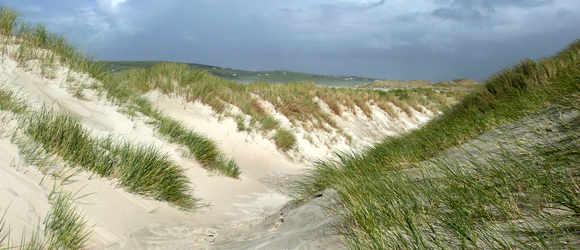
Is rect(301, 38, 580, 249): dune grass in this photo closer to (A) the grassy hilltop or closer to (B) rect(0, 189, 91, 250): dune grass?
(A) the grassy hilltop

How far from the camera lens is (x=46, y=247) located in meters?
2.76

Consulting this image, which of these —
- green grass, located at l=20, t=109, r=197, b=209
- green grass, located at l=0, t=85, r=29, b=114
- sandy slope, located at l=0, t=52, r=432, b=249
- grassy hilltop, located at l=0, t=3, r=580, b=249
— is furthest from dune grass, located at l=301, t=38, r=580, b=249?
green grass, located at l=0, t=85, r=29, b=114

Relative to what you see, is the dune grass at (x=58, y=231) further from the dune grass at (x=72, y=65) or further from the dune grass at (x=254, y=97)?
the dune grass at (x=254, y=97)

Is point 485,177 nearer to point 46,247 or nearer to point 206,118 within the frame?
point 46,247

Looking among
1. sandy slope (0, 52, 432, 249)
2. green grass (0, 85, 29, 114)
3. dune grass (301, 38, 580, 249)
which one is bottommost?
sandy slope (0, 52, 432, 249)

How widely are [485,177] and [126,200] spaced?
3.60 metres

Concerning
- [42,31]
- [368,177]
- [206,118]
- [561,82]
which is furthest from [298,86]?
[368,177]

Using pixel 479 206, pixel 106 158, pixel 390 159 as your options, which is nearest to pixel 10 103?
pixel 106 158

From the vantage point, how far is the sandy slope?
3115 mm

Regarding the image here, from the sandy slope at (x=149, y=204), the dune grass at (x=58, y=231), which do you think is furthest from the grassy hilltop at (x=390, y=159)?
the sandy slope at (x=149, y=204)

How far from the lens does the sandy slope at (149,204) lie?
10.2 ft

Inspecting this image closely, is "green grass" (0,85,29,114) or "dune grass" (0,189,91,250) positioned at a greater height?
"green grass" (0,85,29,114)

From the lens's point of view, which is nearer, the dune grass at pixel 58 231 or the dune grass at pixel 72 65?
the dune grass at pixel 58 231

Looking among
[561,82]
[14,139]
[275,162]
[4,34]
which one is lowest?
[275,162]
